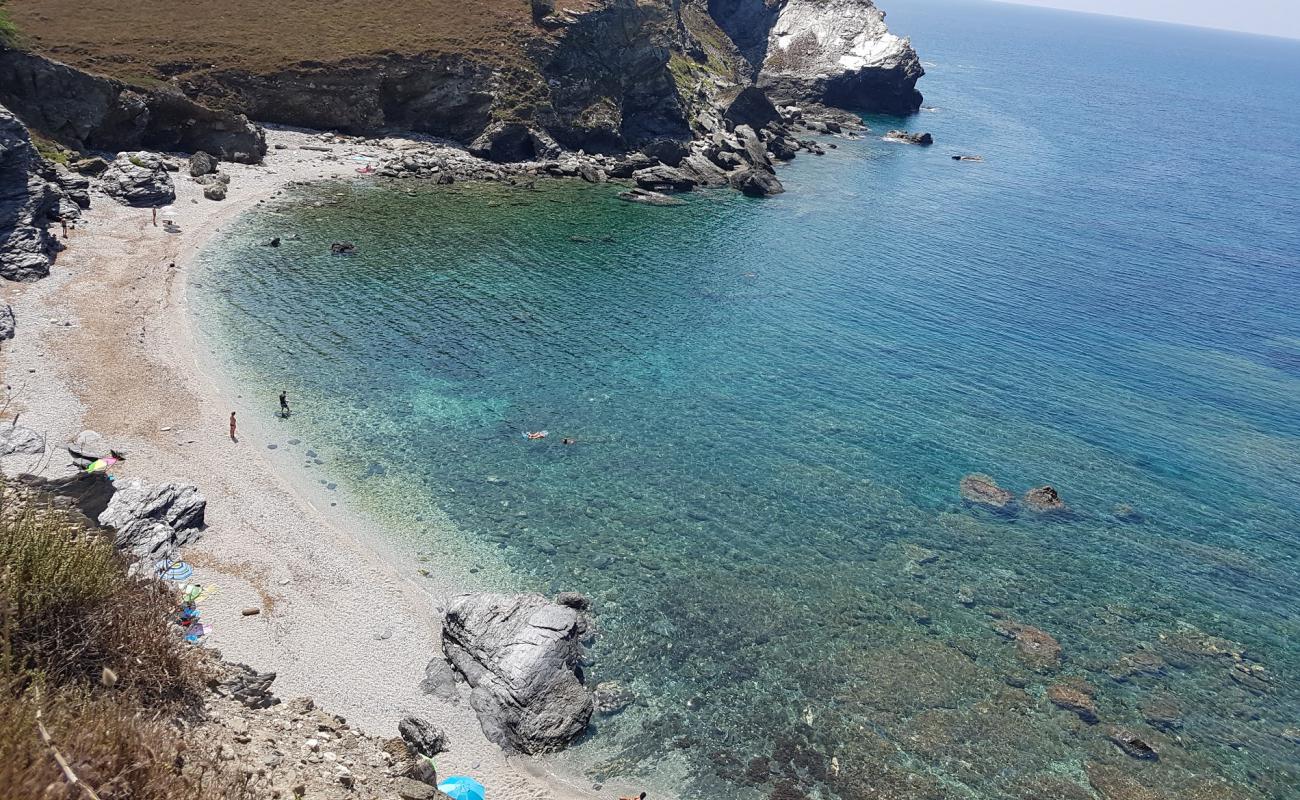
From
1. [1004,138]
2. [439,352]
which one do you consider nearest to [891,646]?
[439,352]

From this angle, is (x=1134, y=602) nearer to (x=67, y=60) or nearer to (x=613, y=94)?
(x=613, y=94)

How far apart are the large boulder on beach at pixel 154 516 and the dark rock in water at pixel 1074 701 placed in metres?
36.8

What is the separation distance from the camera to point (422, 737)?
26219 millimetres

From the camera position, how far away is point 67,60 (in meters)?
77.2

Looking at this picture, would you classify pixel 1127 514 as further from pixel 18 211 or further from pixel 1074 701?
pixel 18 211

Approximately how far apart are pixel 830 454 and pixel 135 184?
63445 millimetres

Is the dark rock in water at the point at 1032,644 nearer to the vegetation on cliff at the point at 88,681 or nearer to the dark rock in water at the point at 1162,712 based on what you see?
the dark rock in water at the point at 1162,712

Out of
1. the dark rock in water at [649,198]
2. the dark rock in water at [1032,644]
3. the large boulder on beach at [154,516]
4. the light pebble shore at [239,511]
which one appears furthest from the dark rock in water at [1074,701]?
the dark rock in water at [649,198]

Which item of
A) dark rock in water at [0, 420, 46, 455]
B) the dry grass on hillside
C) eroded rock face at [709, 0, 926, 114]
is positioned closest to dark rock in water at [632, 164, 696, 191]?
the dry grass on hillside

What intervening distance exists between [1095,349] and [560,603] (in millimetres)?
53867

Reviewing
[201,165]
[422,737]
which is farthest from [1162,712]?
[201,165]

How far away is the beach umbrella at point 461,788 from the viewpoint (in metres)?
24.3

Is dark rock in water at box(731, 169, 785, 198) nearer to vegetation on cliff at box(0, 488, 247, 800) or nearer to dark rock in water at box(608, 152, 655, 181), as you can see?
dark rock in water at box(608, 152, 655, 181)

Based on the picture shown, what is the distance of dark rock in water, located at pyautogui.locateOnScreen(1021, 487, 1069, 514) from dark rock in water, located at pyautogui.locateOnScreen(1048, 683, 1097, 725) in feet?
44.6
